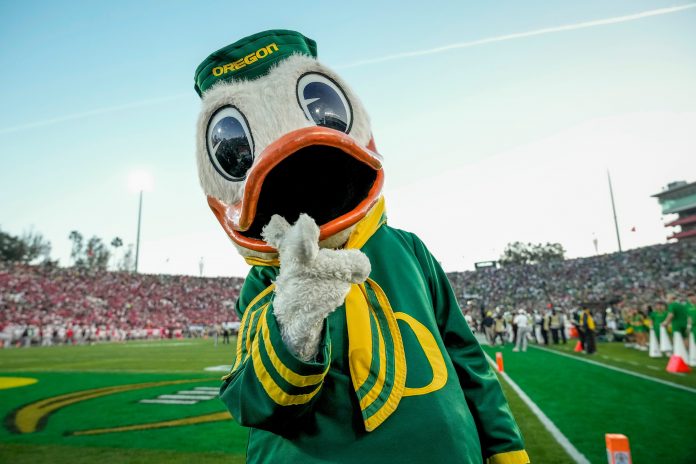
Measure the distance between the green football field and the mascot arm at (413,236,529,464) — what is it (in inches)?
125

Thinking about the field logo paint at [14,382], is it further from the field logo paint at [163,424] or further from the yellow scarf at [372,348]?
the yellow scarf at [372,348]

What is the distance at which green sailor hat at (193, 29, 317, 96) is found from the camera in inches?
56.9

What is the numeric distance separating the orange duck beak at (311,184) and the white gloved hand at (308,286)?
16cm

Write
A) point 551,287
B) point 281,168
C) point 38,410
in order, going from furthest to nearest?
1. point 551,287
2. point 38,410
3. point 281,168

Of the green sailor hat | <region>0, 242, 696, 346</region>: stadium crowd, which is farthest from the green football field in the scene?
<region>0, 242, 696, 346</region>: stadium crowd

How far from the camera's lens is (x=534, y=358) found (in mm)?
12094

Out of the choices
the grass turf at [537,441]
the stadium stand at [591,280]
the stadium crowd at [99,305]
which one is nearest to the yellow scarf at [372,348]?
the grass turf at [537,441]

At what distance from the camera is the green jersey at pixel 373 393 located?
1009mm

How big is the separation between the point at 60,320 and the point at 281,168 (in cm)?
3640

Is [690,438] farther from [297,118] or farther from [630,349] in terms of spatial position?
[630,349]

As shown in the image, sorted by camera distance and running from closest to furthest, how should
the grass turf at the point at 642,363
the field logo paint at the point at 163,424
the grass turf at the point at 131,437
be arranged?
the grass turf at the point at 131,437 < the field logo paint at the point at 163,424 < the grass turf at the point at 642,363

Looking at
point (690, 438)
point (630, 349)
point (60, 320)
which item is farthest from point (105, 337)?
point (690, 438)

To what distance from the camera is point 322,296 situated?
0.92m

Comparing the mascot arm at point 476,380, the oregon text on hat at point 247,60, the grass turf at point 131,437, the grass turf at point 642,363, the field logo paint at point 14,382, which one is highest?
the oregon text on hat at point 247,60
